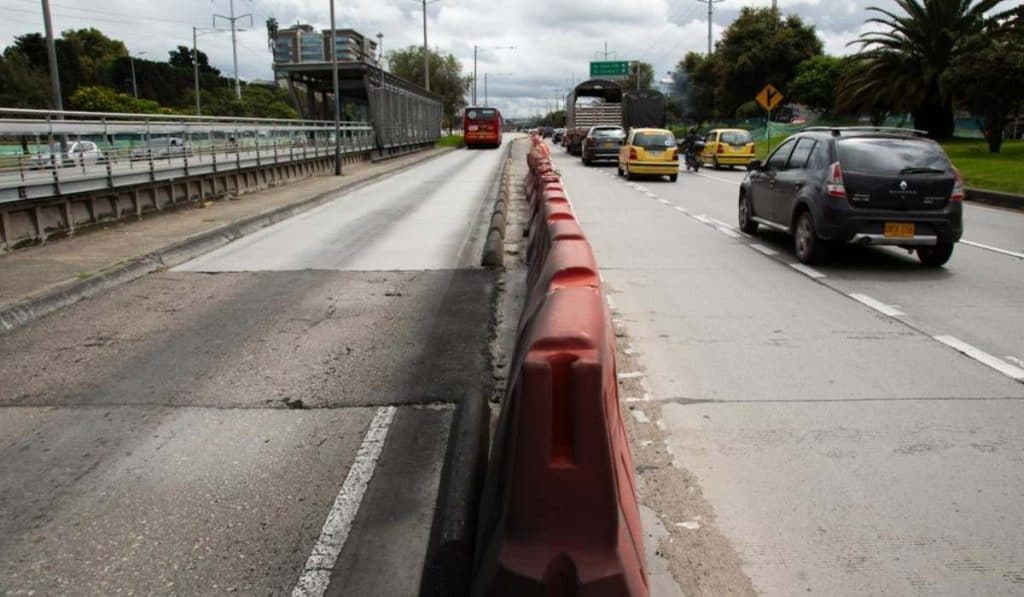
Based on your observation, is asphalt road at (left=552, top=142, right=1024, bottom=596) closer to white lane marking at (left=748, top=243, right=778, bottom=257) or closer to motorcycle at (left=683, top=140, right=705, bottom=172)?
white lane marking at (left=748, top=243, right=778, bottom=257)

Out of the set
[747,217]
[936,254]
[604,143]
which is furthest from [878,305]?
[604,143]

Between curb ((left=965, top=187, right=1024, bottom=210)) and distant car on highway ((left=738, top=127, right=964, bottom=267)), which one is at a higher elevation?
distant car on highway ((left=738, top=127, right=964, bottom=267))

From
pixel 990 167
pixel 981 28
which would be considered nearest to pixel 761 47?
pixel 981 28

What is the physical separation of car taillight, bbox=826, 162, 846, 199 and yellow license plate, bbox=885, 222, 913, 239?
0.62m

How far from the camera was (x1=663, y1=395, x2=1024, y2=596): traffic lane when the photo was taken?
3281mm

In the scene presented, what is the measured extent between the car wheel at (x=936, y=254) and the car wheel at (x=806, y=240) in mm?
1223

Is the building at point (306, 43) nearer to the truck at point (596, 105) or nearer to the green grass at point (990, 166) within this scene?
the truck at point (596, 105)

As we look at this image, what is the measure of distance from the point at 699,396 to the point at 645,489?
1.51 metres

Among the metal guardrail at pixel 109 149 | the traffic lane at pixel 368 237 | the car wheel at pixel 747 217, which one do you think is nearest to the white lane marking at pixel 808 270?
the car wheel at pixel 747 217

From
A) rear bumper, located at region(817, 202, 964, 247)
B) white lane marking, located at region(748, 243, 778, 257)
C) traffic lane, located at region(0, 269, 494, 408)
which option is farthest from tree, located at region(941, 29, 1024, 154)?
traffic lane, located at region(0, 269, 494, 408)

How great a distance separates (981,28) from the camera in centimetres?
3322

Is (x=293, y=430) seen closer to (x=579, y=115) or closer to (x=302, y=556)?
(x=302, y=556)

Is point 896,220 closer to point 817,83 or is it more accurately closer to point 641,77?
point 817,83

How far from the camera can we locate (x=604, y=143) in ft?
109
